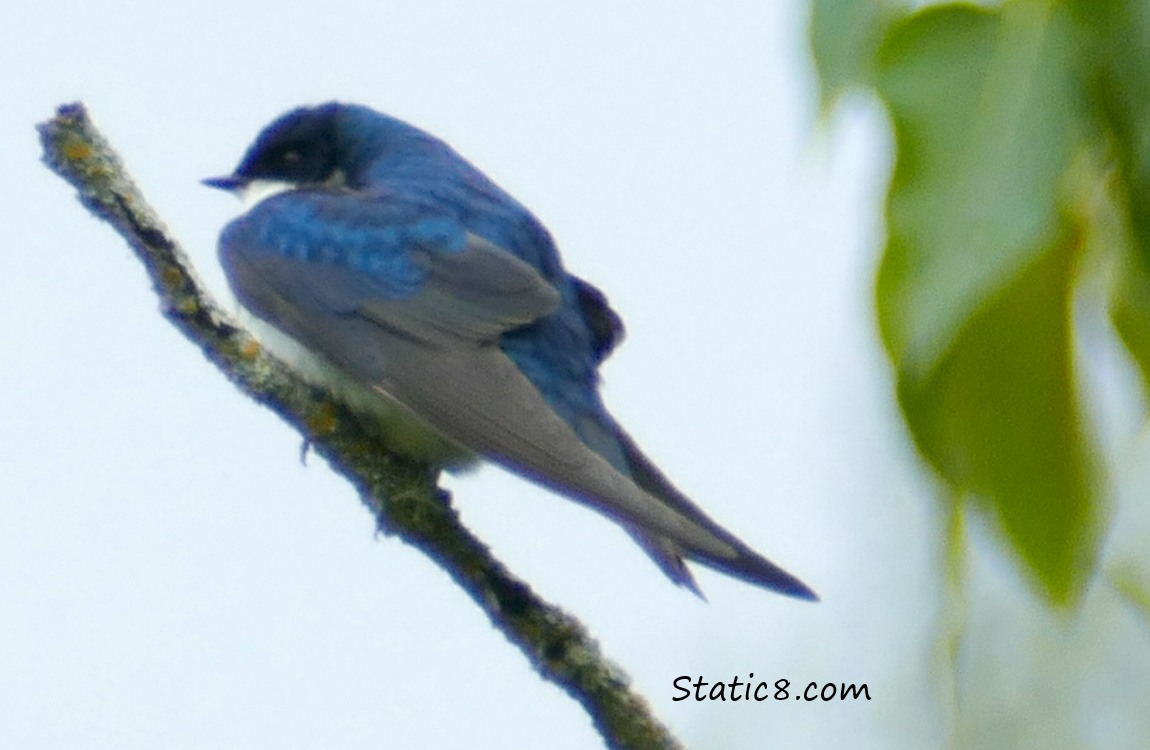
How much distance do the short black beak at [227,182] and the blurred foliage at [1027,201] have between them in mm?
2404

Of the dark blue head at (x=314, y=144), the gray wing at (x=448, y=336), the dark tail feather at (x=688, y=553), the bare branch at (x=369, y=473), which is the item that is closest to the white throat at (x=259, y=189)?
the dark blue head at (x=314, y=144)

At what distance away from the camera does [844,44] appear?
87 centimetres

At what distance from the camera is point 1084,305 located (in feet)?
2.97

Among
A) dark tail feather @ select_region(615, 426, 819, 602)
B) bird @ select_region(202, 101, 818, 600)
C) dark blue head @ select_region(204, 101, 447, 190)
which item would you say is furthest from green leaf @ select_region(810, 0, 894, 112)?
dark blue head @ select_region(204, 101, 447, 190)

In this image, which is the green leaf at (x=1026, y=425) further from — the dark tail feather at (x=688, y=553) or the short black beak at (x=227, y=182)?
the short black beak at (x=227, y=182)

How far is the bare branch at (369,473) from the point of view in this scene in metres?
1.67

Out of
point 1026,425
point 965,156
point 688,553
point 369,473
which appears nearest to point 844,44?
point 965,156

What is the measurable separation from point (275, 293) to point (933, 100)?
6.29 ft

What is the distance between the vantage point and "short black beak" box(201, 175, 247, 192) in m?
3.17

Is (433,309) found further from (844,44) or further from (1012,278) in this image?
(1012,278)

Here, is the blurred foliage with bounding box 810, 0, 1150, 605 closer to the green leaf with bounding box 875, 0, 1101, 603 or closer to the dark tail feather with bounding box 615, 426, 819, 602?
the green leaf with bounding box 875, 0, 1101, 603

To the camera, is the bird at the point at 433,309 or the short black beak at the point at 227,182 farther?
the short black beak at the point at 227,182

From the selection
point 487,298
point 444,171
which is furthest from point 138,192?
point 444,171

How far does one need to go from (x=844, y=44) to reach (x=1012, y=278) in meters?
0.17
